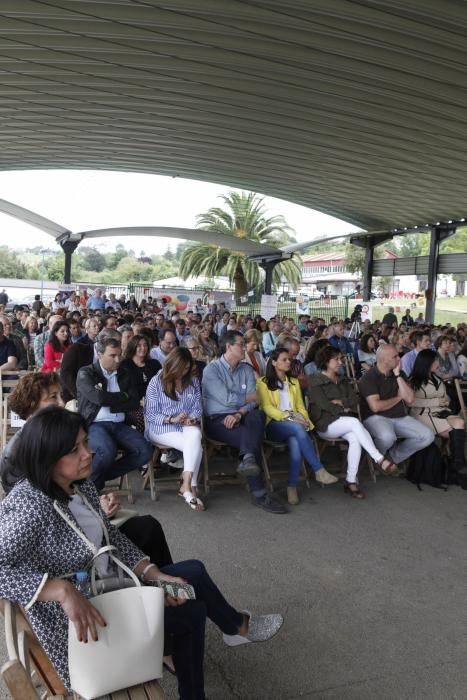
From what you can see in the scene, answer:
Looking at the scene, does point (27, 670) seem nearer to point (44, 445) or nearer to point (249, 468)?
point (44, 445)

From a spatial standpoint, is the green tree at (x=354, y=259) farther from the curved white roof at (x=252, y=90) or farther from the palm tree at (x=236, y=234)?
the curved white roof at (x=252, y=90)

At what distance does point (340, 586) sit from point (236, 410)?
2.25 m

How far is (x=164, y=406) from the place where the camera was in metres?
5.40

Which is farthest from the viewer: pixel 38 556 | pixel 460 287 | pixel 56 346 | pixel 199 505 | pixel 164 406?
pixel 460 287

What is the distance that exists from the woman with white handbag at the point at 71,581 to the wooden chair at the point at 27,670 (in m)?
0.05

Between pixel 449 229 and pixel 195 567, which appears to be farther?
pixel 449 229

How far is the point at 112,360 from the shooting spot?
5398mm

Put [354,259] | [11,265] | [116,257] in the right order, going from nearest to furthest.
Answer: [354,259] < [11,265] < [116,257]

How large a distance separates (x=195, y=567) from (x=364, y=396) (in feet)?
12.6

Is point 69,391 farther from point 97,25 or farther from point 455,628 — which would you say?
point 97,25

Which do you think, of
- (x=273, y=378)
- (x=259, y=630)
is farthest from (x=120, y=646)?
(x=273, y=378)

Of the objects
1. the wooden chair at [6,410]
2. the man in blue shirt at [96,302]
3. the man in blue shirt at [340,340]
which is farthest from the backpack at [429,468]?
the man in blue shirt at [96,302]

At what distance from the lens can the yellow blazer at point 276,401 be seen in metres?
5.79

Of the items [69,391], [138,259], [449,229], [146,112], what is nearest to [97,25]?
[146,112]
